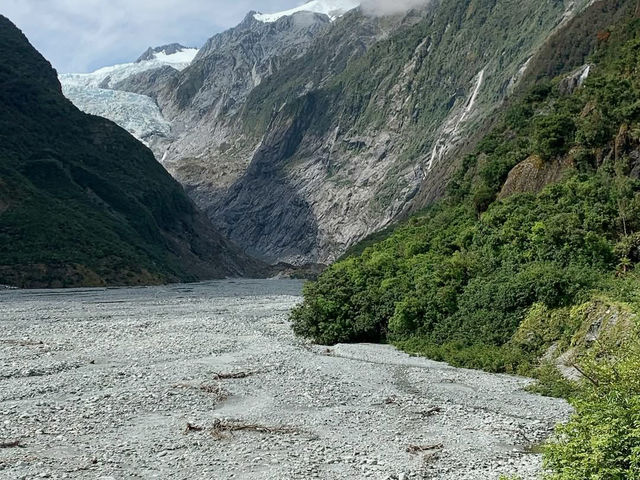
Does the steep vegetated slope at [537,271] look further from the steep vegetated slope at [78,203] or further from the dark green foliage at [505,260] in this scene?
the steep vegetated slope at [78,203]

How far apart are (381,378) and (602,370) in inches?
543

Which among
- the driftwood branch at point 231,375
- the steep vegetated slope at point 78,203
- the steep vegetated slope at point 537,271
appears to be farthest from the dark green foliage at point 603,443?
the steep vegetated slope at point 78,203

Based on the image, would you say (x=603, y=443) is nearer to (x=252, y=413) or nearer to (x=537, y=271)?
(x=252, y=413)

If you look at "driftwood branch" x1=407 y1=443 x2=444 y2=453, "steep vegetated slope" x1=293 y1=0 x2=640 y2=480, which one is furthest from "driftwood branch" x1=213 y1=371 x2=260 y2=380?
"driftwood branch" x1=407 y1=443 x2=444 y2=453

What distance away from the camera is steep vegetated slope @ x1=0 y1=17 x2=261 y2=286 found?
333 feet

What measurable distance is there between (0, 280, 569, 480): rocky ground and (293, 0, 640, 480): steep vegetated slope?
253 cm

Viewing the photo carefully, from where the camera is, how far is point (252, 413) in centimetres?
2050

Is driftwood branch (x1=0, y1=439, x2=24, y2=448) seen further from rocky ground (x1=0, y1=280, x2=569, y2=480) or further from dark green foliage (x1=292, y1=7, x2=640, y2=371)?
dark green foliage (x1=292, y1=7, x2=640, y2=371)

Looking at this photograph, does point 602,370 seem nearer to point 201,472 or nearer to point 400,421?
point 400,421

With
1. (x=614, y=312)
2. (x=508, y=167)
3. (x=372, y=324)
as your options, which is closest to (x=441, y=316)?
(x=372, y=324)

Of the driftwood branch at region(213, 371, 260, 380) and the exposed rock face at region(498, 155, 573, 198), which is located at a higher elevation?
the exposed rock face at region(498, 155, 573, 198)

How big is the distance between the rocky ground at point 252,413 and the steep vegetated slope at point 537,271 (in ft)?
8.31

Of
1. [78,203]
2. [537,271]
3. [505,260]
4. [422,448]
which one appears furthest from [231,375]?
[78,203]

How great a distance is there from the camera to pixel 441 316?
114 feet
